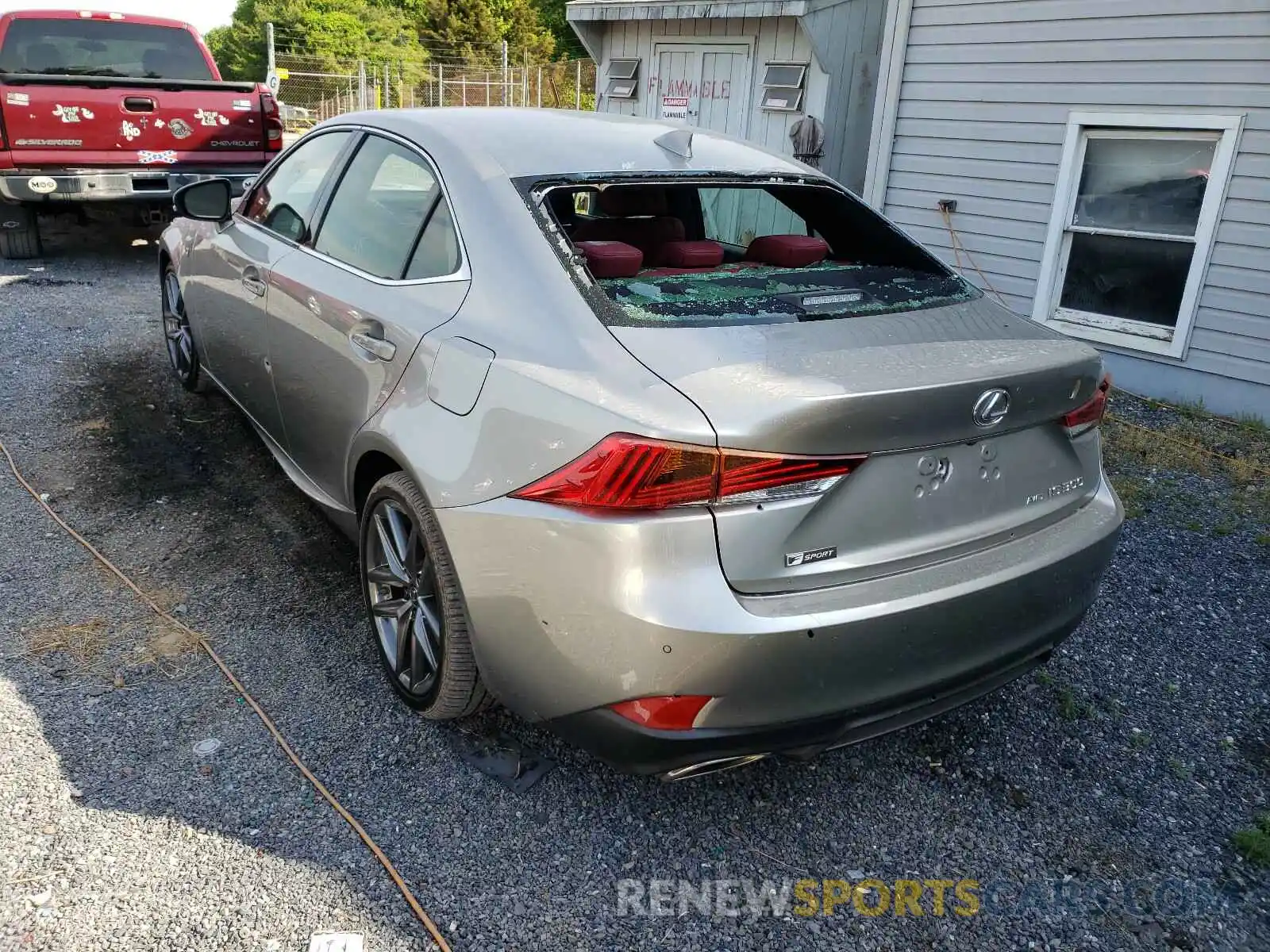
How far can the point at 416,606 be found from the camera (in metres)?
2.77

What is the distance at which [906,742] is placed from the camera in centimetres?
293

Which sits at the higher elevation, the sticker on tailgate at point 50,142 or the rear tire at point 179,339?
the sticker on tailgate at point 50,142

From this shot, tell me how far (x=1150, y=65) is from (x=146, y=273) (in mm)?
8156

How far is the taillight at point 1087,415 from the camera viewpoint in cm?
258

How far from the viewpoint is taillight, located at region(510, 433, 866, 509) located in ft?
6.62

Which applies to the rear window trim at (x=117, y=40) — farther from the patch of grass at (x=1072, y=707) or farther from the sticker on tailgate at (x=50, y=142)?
the patch of grass at (x=1072, y=707)

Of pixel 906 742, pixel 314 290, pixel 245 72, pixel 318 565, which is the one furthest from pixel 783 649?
pixel 245 72

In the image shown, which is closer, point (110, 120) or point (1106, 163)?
point (1106, 163)

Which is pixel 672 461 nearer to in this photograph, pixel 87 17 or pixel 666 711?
pixel 666 711

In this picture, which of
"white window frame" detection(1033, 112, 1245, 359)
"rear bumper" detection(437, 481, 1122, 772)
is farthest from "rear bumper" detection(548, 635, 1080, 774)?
"white window frame" detection(1033, 112, 1245, 359)

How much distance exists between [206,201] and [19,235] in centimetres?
603

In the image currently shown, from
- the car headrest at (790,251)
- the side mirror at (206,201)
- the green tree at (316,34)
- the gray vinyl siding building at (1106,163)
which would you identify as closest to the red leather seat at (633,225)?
the car headrest at (790,251)

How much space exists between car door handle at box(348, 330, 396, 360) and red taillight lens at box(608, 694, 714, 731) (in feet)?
4.05

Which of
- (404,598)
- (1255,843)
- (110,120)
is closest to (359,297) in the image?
(404,598)
